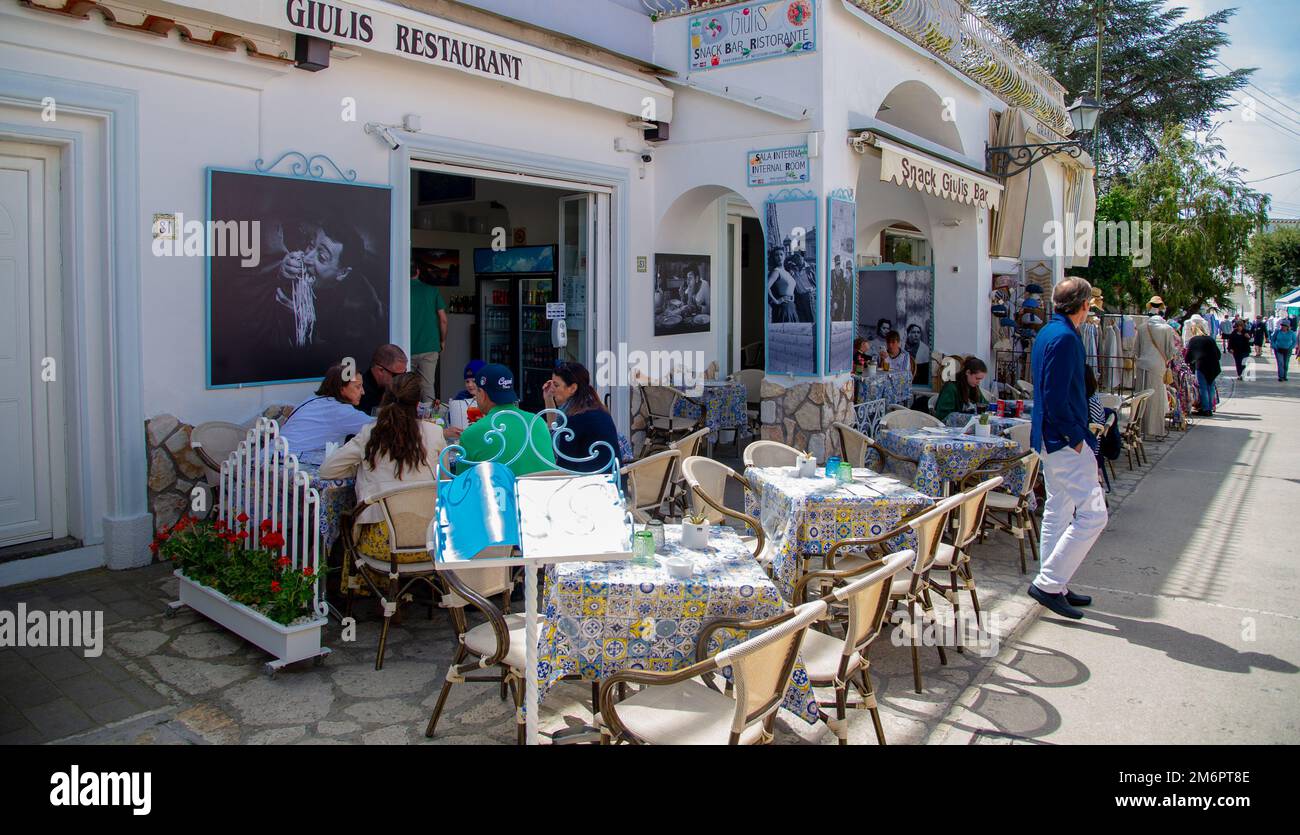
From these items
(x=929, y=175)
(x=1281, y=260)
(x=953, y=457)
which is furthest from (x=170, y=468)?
(x=1281, y=260)

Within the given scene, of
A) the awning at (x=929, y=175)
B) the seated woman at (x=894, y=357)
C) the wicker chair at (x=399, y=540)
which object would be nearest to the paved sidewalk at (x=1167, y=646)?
the wicker chair at (x=399, y=540)

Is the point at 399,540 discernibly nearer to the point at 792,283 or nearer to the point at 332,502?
the point at 332,502

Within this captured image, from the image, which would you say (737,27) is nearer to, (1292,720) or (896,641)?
(896,641)

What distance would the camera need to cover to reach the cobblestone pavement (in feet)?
12.9

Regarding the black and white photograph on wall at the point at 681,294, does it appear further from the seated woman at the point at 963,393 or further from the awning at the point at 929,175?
the seated woman at the point at 963,393

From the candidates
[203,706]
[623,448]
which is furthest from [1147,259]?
[203,706]

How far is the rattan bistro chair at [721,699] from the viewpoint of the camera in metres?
2.98

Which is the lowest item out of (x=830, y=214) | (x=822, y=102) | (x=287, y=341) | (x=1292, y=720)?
(x=1292, y=720)

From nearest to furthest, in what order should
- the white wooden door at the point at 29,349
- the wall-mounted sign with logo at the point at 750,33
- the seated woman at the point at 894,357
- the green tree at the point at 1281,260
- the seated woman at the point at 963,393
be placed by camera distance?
the white wooden door at the point at 29,349 → the seated woman at the point at 963,393 → the wall-mounted sign with logo at the point at 750,33 → the seated woman at the point at 894,357 → the green tree at the point at 1281,260

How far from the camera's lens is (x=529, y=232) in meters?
12.1

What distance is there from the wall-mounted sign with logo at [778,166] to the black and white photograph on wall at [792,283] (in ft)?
0.75

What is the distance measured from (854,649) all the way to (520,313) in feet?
29.5
